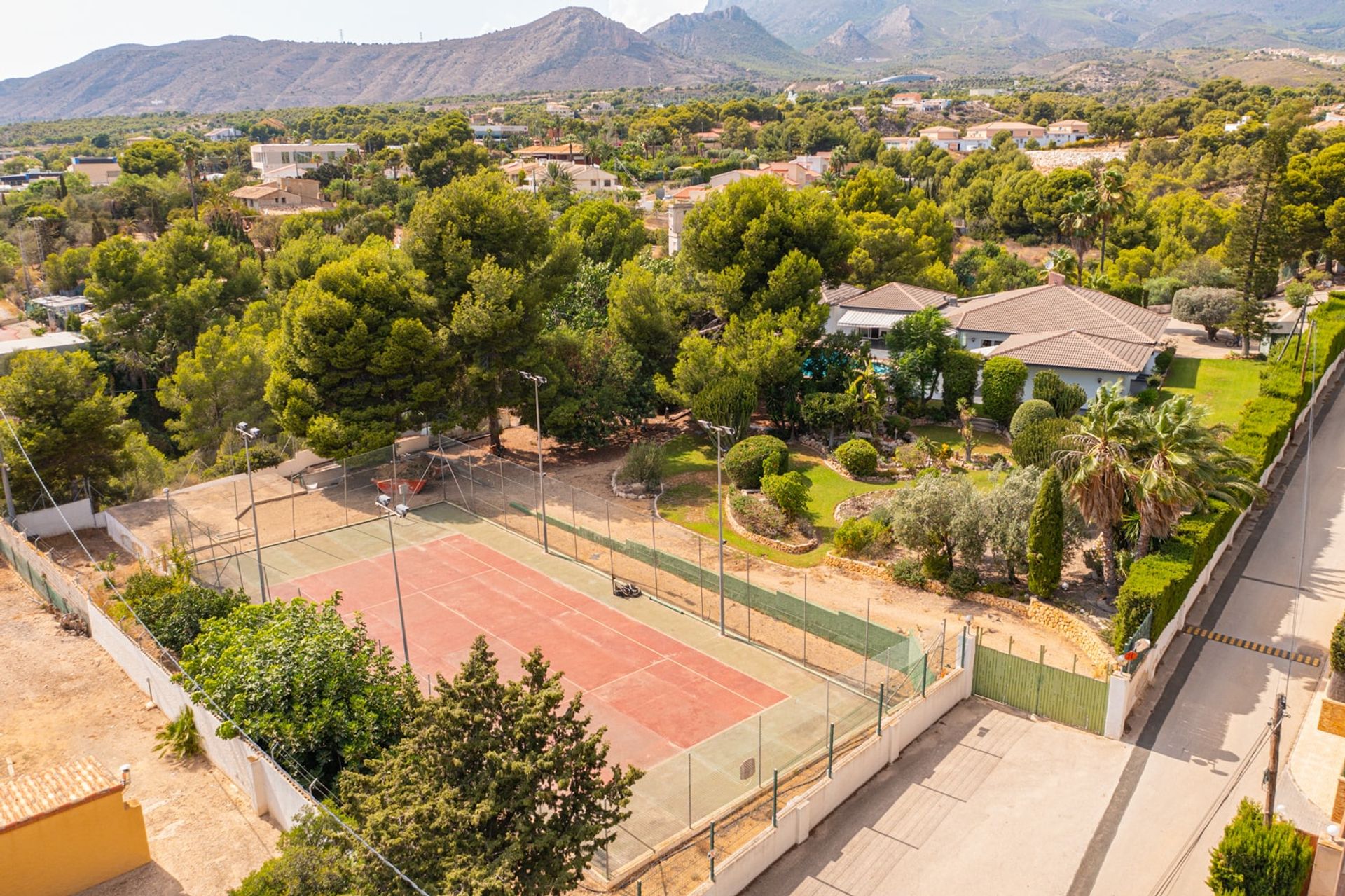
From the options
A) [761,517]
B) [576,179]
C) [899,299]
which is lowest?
[761,517]

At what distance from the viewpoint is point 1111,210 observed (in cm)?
6144

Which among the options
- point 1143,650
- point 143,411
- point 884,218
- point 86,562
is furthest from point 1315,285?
point 143,411

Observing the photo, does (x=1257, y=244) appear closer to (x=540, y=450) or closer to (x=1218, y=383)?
(x=1218, y=383)

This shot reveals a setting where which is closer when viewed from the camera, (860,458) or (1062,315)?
(860,458)

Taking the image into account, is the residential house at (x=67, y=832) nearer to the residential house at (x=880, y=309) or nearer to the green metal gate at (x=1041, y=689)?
the green metal gate at (x=1041, y=689)

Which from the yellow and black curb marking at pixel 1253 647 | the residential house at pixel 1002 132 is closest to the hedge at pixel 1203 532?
the yellow and black curb marking at pixel 1253 647

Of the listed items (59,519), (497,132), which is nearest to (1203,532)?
(59,519)

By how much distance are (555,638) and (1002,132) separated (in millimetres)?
138340

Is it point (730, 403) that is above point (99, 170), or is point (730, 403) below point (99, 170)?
below

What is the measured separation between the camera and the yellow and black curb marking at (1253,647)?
25.0 metres

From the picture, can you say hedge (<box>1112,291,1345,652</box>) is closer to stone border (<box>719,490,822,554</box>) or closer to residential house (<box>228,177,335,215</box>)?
stone border (<box>719,490,822,554</box>)

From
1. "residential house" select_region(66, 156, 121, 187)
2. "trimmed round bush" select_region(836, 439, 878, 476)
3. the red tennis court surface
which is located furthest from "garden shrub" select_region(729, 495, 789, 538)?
"residential house" select_region(66, 156, 121, 187)

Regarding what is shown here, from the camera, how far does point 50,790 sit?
59.0 ft

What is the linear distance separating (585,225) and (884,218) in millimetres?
20194
